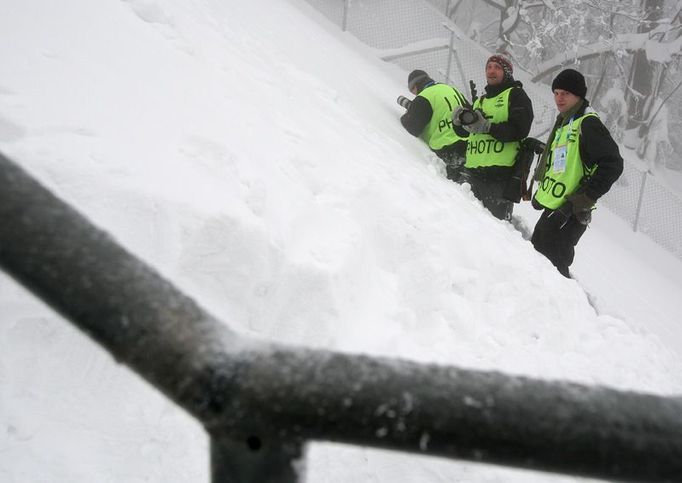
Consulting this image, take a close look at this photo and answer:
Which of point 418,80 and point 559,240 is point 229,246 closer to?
point 559,240

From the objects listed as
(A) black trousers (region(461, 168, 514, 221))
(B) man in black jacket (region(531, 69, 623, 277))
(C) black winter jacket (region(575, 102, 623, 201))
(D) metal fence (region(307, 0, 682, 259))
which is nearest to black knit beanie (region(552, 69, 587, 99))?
(B) man in black jacket (region(531, 69, 623, 277))

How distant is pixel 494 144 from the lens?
18.5ft

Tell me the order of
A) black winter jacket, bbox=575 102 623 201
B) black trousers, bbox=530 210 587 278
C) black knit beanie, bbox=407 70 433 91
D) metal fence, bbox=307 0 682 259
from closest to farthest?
black winter jacket, bbox=575 102 623 201
black trousers, bbox=530 210 587 278
black knit beanie, bbox=407 70 433 91
metal fence, bbox=307 0 682 259

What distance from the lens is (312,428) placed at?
487 mm

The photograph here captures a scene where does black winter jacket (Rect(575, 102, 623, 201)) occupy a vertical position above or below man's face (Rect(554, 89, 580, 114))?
below

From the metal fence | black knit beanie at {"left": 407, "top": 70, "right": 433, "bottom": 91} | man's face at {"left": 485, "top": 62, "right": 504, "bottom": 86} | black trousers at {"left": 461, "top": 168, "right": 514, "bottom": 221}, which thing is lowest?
the metal fence

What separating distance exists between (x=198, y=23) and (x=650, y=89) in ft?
51.9

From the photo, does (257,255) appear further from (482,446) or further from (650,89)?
(650,89)

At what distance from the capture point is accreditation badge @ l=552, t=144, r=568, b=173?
4.68 m

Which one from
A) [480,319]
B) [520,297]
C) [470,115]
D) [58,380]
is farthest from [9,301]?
[470,115]

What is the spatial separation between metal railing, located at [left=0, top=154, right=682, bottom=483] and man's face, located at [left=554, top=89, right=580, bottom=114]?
473 cm

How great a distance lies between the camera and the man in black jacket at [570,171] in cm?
Result: 435

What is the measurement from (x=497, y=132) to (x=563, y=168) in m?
0.94

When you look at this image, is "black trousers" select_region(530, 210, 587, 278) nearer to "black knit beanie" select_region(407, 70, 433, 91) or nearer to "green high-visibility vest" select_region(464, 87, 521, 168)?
"green high-visibility vest" select_region(464, 87, 521, 168)
